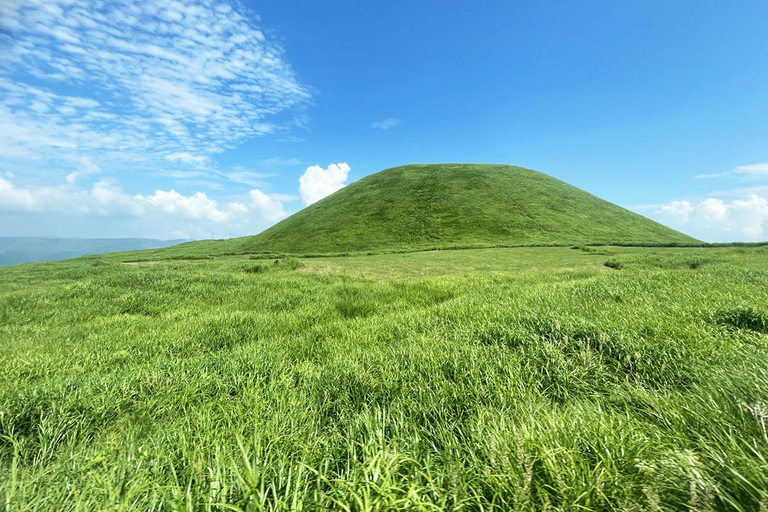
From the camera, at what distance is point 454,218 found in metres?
74.4

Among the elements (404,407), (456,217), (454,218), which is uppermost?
(456,217)

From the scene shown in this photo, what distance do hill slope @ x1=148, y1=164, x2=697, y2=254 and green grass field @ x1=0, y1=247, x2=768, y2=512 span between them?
5322 centimetres

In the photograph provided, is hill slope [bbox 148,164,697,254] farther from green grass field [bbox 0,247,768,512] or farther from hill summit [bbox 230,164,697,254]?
green grass field [bbox 0,247,768,512]

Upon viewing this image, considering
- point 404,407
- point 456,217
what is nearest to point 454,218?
point 456,217

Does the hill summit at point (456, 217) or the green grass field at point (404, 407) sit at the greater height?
the hill summit at point (456, 217)

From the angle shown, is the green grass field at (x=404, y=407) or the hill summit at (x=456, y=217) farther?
the hill summit at (x=456, y=217)

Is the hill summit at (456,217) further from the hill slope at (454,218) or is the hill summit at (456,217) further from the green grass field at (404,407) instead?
the green grass field at (404,407)

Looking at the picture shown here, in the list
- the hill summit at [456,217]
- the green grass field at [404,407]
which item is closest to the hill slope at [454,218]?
the hill summit at [456,217]

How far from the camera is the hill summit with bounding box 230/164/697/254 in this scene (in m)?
65.0

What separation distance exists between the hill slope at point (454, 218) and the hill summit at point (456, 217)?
23 cm

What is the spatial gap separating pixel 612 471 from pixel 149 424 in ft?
13.2

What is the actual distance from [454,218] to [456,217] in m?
0.81

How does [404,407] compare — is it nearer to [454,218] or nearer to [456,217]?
[454,218]

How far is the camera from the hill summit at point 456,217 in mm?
65000
